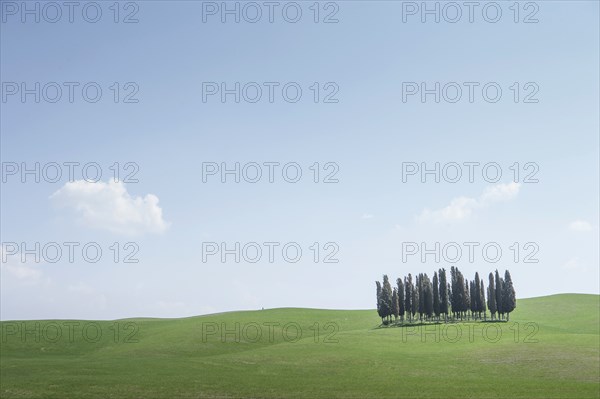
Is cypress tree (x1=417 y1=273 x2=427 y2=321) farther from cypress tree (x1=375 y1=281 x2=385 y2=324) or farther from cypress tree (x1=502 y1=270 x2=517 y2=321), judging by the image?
cypress tree (x1=502 y1=270 x2=517 y2=321)

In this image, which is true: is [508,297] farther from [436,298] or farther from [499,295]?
[436,298]

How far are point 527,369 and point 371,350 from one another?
23.6m

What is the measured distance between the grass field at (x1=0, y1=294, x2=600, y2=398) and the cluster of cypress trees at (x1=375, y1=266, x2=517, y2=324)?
2205 cm

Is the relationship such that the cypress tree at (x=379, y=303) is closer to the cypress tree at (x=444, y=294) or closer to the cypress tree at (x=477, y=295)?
the cypress tree at (x=444, y=294)

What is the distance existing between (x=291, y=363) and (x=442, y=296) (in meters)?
80.6

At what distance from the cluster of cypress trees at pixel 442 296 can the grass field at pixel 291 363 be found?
2205cm

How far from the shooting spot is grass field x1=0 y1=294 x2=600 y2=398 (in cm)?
4812

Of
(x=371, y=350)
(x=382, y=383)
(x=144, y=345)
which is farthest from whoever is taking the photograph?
(x=144, y=345)

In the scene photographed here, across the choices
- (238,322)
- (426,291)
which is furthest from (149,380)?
(426,291)

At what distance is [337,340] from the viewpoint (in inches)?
3565

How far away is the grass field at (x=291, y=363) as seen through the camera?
1895 inches

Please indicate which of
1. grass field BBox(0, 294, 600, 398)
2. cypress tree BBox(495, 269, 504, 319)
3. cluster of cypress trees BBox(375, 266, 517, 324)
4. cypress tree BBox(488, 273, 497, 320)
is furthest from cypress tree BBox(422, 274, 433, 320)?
grass field BBox(0, 294, 600, 398)

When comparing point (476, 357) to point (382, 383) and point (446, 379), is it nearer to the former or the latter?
point (446, 379)

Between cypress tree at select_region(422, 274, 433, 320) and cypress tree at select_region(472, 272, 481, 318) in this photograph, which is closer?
cypress tree at select_region(422, 274, 433, 320)
